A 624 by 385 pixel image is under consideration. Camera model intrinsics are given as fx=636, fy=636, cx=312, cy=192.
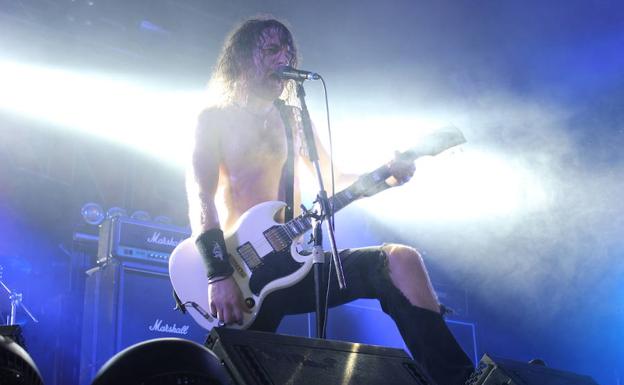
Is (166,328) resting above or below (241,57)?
below

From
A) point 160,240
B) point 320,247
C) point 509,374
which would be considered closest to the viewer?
point 509,374

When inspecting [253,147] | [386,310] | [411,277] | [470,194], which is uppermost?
[470,194]

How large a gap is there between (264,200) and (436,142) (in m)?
0.94

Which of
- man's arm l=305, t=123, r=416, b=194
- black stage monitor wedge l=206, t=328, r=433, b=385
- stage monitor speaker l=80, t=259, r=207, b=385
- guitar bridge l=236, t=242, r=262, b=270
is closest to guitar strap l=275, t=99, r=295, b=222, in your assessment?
man's arm l=305, t=123, r=416, b=194

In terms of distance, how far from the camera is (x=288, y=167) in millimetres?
3191

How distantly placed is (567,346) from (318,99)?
3901 mm

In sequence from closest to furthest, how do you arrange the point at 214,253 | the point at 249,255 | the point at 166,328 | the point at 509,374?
the point at 509,374 < the point at 214,253 < the point at 249,255 < the point at 166,328

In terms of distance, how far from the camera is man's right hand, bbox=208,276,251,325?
2596 millimetres

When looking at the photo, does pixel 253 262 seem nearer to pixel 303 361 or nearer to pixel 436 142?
pixel 303 361

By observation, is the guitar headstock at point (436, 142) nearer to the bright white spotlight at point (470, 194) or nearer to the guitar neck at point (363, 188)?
the guitar neck at point (363, 188)

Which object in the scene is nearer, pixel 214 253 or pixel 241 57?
pixel 214 253

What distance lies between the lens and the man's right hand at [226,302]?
102 inches

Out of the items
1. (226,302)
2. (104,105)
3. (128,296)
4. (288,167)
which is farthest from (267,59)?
(104,105)

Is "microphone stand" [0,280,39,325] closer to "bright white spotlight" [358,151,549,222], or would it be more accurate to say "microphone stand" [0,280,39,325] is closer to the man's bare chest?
the man's bare chest
